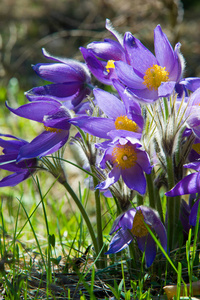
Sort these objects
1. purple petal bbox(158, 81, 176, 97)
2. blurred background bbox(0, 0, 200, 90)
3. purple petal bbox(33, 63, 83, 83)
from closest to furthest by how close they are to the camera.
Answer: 1. purple petal bbox(158, 81, 176, 97)
2. purple petal bbox(33, 63, 83, 83)
3. blurred background bbox(0, 0, 200, 90)

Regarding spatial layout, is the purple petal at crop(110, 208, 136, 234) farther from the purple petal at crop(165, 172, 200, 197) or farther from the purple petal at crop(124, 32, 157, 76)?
the purple petal at crop(124, 32, 157, 76)

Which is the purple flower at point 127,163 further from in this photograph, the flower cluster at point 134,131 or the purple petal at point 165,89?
the purple petal at point 165,89

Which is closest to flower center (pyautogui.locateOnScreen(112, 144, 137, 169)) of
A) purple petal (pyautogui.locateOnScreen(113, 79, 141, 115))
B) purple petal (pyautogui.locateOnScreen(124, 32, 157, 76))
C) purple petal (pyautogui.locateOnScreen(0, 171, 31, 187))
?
purple petal (pyautogui.locateOnScreen(113, 79, 141, 115))

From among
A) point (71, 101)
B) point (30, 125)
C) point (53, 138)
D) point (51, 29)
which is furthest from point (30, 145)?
point (51, 29)

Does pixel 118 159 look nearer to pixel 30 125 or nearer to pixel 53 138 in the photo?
pixel 53 138

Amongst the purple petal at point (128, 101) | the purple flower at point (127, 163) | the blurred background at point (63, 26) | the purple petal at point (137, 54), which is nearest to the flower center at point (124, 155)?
the purple flower at point (127, 163)

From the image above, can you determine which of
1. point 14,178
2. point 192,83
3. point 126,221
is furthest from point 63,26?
Result: point 126,221

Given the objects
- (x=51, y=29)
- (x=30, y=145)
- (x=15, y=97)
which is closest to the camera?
(x=30, y=145)
